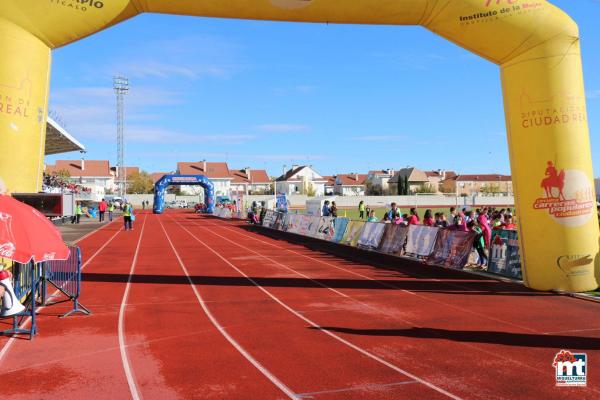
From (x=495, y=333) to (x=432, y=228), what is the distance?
856 cm

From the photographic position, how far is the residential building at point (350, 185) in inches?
5502

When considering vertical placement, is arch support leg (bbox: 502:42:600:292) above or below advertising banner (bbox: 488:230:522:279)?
above

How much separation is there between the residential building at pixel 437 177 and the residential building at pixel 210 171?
49.1 meters

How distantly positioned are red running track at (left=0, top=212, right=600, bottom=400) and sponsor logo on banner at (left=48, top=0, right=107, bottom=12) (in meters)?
5.32

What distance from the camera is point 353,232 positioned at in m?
21.7

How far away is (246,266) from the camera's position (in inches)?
621

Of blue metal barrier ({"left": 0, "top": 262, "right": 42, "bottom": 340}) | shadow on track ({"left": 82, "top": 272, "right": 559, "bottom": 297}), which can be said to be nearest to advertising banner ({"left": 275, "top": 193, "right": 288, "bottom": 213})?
shadow on track ({"left": 82, "top": 272, "right": 559, "bottom": 297})

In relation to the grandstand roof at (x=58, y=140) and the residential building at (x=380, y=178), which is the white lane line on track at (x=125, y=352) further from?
the residential building at (x=380, y=178)

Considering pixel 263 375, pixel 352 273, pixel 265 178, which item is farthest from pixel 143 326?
pixel 265 178

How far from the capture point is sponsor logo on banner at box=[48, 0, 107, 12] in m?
8.99

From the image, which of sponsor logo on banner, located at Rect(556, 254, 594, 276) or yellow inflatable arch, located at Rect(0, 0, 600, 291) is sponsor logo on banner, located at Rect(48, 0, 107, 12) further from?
sponsor logo on banner, located at Rect(556, 254, 594, 276)

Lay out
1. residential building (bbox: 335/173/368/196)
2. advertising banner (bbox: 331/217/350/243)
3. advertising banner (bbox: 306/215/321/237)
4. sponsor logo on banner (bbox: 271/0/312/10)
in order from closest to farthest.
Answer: sponsor logo on banner (bbox: 271/0/312/10)
advertising banner (bbox: 331/217/350/243)
advertising banner (bbox: 306/215/321/237)
residential building (bbox: 335/173/368/196)

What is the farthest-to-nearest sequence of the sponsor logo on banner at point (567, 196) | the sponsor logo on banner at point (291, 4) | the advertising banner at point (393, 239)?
1. the advertising banner at point (393, 239)
2. the sponsor logo on banner at point (567, 196)
3. the sponsor logo on banner at point (291, 4)

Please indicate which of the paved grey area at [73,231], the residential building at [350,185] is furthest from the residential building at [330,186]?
the paved grey area at [73,231]
